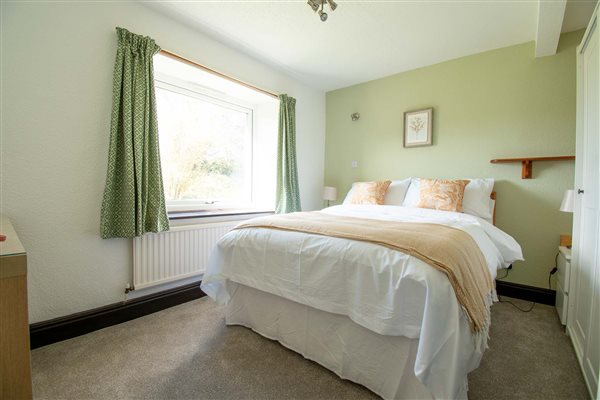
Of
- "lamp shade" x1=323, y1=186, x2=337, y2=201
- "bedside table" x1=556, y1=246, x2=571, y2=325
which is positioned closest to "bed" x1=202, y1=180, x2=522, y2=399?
"bedside table" x1=556, y1=246, x2=571, y2=325

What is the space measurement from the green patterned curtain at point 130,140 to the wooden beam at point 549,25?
110 inches

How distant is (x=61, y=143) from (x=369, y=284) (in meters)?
2.02

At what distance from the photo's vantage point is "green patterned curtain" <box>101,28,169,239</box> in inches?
70.8

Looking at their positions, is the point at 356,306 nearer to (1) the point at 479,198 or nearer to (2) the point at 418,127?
(1) the point at 479,198

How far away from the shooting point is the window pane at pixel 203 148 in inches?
98.2

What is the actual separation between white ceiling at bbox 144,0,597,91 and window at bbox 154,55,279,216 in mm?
465

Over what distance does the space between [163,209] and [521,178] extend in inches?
127

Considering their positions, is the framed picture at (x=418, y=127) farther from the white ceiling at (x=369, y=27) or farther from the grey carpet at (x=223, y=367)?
the grey carpet at (x=223, y=367)

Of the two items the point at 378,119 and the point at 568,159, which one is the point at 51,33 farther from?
the point at 568,159

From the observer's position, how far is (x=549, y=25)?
1973mm

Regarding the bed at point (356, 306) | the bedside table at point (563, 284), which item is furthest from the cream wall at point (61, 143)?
the bedside table at point (563, 284)

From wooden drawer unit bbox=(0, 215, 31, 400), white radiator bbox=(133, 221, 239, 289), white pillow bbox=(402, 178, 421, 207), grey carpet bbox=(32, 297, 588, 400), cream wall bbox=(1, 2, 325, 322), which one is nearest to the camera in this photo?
wooden drawer unit bbox=(0, 215, 31, 400)

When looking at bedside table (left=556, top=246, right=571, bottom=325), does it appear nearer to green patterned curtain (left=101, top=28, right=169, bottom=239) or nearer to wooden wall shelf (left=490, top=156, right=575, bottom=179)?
wooden wall shelf (left=490, top=156, right=575, bottom=179)

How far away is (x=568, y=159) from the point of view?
2258 millimetres
